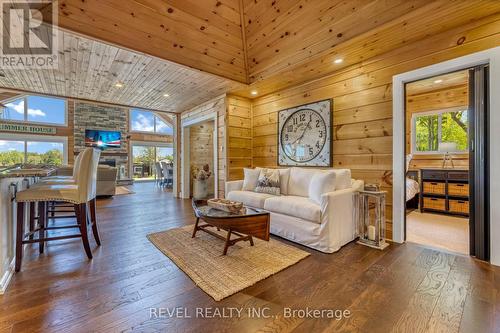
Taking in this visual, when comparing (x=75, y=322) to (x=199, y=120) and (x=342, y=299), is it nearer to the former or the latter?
(x=342, y=299)

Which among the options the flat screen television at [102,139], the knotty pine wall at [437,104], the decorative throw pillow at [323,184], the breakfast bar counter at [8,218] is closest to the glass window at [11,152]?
the flat screen television at [102,139]

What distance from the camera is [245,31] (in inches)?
128

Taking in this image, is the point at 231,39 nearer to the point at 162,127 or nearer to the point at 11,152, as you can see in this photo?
the point at 162,127

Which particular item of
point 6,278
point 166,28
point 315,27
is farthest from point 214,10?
point 6,278

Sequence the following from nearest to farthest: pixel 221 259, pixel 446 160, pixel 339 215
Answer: pixel 221 259 → pixel 339 215 → pixel 446 160

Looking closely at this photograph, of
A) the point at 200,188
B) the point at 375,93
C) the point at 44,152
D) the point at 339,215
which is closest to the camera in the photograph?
the point at 339,215

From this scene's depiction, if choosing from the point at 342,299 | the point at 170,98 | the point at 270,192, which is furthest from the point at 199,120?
the point at 342,299

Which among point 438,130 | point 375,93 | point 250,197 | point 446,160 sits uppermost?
point 375,93

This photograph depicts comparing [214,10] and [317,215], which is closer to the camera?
[317,215]

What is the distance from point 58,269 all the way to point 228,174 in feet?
9.35

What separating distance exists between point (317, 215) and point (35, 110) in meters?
10.9

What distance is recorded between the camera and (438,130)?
15.1ft

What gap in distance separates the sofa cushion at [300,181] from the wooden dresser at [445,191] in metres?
2.62

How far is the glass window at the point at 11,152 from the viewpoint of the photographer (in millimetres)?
7793
